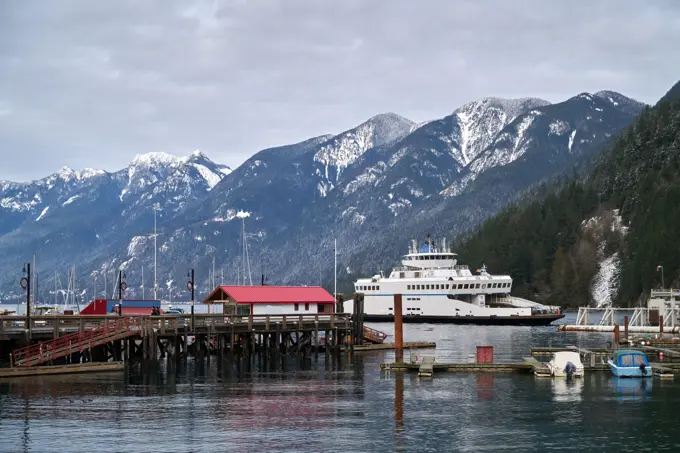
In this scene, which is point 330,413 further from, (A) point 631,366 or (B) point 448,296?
(B) point 448,296

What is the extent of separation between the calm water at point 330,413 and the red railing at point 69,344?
3189 mm

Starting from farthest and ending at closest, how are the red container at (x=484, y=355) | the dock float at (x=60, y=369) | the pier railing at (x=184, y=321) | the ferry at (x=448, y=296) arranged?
the ferry at (x=448, y=296) < the red container at (x=484, y=355) < the pier railing at (x=184, y=321) < the dock float at (x=60, y=369)

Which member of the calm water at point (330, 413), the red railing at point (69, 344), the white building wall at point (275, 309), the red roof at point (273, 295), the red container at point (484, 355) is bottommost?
the calm water at point (330, 413)

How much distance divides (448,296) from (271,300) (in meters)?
76.1

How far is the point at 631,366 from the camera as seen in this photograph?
59250mm

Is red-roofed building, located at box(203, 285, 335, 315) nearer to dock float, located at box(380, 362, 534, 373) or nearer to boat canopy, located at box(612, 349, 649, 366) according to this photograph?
dock float, located at box(380, 362, 534, 373)

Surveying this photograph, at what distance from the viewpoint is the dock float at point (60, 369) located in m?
58.6

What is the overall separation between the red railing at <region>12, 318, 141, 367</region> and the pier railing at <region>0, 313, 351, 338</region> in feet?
1.93

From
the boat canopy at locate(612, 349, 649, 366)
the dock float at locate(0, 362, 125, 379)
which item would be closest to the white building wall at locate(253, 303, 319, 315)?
the dock float at locate(0, 362, 125, 379)

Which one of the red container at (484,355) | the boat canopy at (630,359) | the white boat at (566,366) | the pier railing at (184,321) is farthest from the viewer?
the red container at (484,355)

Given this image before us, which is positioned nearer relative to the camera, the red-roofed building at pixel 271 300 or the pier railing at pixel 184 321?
the pier railing at pixel 184 321

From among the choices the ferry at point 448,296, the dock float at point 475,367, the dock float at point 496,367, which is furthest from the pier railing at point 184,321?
the ferry at point 448,296

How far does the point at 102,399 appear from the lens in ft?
164

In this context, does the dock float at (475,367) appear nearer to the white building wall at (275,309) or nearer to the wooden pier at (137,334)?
the wooden pier at (137,334)
